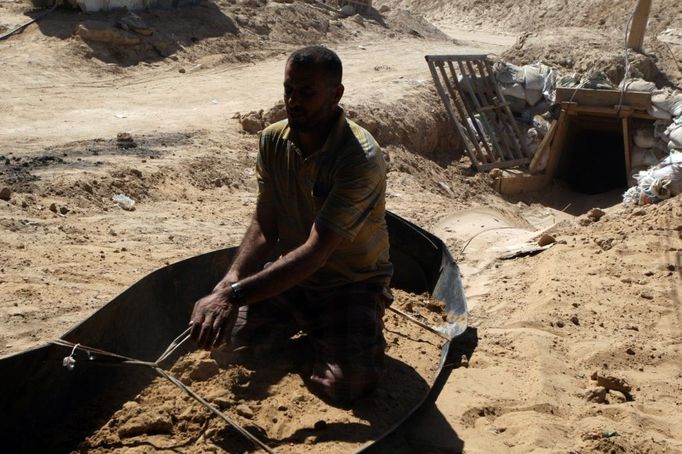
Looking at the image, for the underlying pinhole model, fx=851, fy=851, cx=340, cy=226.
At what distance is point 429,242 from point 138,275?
1.73 meters

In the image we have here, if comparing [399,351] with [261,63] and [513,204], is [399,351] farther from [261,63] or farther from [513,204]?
[261,63]

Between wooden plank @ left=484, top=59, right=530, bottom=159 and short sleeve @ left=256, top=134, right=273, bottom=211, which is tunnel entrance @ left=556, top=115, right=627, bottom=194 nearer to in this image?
wooden plank @ left=484, top=59, right=530, bottom=159

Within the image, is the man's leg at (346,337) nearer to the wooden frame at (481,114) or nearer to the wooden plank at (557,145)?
the wooden frame at (481,114)

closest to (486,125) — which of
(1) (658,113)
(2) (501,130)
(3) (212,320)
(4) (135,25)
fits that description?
(2) (501,130)

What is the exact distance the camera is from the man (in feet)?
10.9

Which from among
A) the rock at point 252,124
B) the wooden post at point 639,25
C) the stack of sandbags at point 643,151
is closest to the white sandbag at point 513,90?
the stack of sandbags at point 643,151

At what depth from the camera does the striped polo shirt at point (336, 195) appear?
3.40m

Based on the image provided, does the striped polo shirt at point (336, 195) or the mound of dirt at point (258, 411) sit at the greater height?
the striped polo shirt at point (336, 195)

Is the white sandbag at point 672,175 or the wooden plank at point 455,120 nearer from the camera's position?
the white sandbag at point 672,175

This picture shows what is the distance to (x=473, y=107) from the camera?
37.3ft

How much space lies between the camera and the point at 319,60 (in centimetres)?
336

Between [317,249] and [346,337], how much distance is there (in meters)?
0.48

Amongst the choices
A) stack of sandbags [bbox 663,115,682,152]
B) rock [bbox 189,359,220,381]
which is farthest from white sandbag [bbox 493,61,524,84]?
rock [bbox 189,359,220,381]

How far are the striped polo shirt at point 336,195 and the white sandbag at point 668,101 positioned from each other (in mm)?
7198
